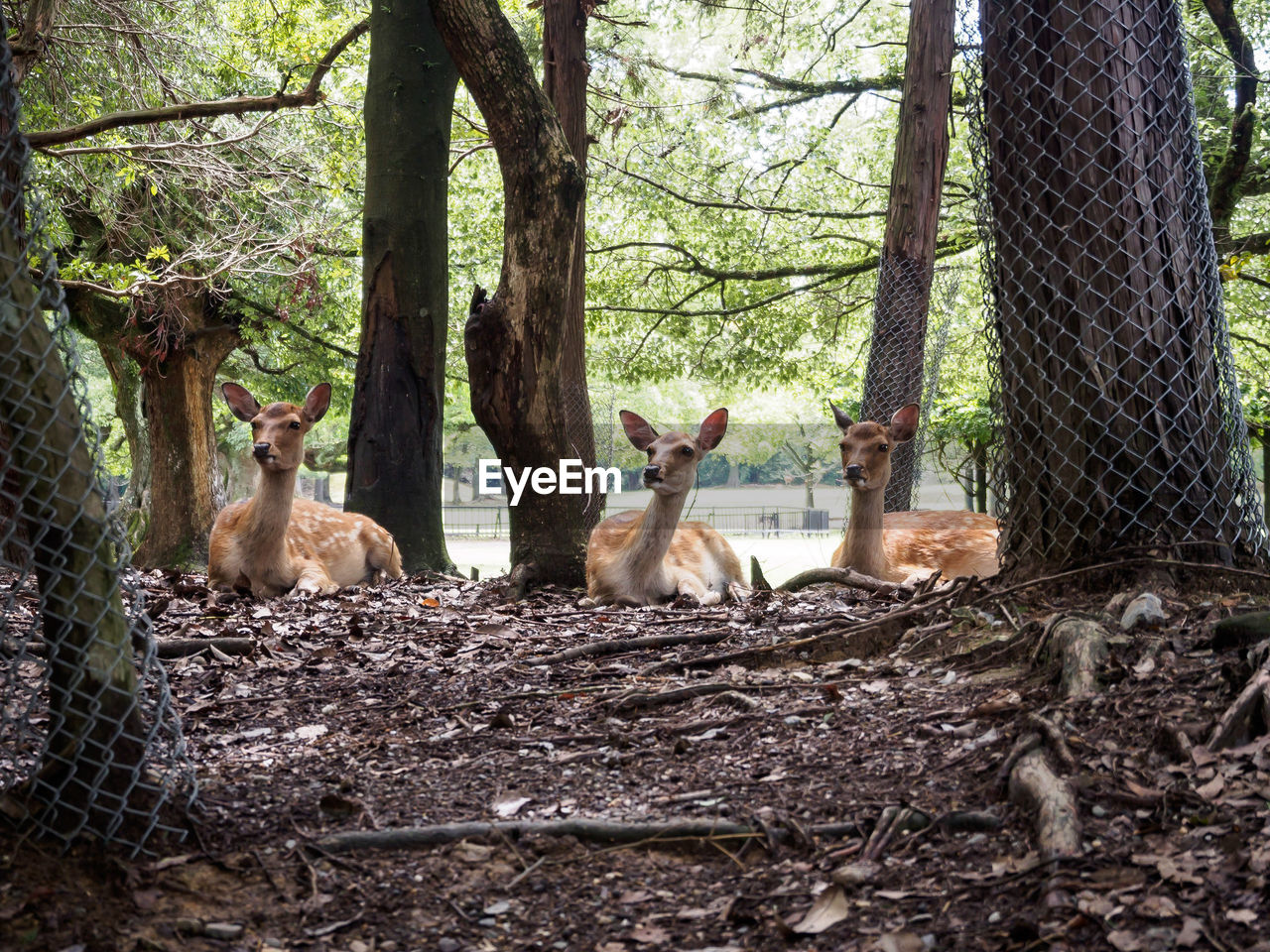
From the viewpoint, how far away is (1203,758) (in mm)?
2734

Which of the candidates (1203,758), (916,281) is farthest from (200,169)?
(1203,758)

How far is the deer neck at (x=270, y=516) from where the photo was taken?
7789 mm

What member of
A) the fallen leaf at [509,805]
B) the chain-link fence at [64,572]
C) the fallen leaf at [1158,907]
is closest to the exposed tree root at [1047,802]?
the fallen leaf at [1158,907]

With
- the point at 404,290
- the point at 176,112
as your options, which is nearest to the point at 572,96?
the point at 404,290

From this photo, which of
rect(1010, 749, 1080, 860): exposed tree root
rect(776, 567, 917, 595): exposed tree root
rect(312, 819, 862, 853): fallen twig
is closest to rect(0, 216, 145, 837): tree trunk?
rect(312, 819, 862, 853): fallen twig

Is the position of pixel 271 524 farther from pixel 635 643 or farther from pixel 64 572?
pixel 64 572

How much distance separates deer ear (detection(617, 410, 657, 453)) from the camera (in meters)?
7.63

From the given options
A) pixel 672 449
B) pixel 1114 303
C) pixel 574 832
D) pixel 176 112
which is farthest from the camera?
pixel 672 449

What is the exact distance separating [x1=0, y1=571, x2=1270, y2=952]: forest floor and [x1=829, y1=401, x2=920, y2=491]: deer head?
2.91 meters

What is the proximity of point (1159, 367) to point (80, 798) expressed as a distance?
381 cm

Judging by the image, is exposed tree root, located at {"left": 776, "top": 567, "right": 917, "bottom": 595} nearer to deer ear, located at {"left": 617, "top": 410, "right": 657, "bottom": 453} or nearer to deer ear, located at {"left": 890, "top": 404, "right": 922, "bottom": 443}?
deer ear, located at {"left": 890, "top": 404, "right": 922, "bottom": 443}

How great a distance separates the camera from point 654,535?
24.0 feet

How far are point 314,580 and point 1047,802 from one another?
6199 millimetres

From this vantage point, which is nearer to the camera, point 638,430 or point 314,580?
point 638,430
